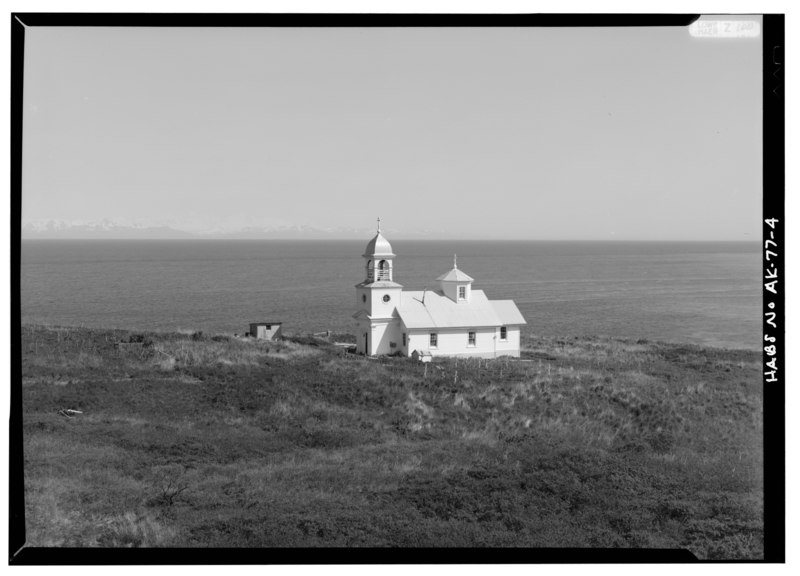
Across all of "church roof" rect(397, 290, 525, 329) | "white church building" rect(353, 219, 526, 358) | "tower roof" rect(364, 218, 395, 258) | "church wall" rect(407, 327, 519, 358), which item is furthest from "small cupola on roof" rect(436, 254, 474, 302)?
"tower roof" rect(364, 218, 395, 258)

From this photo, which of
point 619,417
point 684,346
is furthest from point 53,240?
point 684,346

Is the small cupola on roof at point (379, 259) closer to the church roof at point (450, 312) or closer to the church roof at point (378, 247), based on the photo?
the church roof at point (378, 247)

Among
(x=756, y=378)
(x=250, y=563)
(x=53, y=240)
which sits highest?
(x=53, y=240)

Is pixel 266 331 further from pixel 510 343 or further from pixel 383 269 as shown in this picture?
pixel 510 343

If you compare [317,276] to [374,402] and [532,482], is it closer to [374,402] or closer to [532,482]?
[374,402]

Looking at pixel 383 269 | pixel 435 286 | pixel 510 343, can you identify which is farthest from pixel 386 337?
pixel 510 343

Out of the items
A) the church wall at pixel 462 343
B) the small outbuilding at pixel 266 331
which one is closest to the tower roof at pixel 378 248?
the church wall at pixel 462 343
